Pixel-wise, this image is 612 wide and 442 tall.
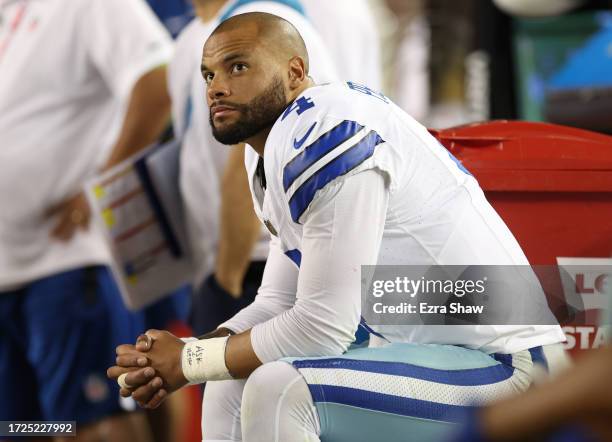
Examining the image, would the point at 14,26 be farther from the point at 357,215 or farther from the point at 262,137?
the point at 357,215

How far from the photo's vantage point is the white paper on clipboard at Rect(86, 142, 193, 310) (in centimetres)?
300

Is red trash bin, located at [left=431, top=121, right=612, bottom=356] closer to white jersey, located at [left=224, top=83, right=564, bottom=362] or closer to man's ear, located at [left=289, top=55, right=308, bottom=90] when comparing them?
white jersey, located at [left=224, top=83, right=564, bottom=362]

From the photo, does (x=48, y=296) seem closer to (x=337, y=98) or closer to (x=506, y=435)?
(x=337, y=98)

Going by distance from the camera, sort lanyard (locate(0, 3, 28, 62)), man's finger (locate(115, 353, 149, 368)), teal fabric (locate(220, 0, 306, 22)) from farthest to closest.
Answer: lanyard (locate(0, 3, 28, 62))
teal fabric (locate(220, 0, 306, 22))
man's finger (locate(115, 353, 149, 368))

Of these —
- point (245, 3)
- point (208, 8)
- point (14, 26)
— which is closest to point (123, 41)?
point (14, 26)

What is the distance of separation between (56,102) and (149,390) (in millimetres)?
1802

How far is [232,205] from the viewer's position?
2.78m

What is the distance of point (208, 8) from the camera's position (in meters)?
2.87

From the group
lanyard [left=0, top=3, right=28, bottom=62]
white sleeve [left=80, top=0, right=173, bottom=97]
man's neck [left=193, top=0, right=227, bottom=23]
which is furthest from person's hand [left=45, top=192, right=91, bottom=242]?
man's neck [left=193, top=0, right=227, bottom=23]

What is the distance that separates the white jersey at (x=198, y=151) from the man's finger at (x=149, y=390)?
38.4 inches

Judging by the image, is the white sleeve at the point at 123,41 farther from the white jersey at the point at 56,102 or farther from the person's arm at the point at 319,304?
the person's arm at the point at 319,304

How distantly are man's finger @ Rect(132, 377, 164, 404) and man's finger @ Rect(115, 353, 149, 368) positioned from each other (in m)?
0.03

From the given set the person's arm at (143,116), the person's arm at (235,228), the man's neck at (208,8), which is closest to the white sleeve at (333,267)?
the person's arm at (235,228)

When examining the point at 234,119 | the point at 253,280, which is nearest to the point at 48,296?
the point at 253,280
